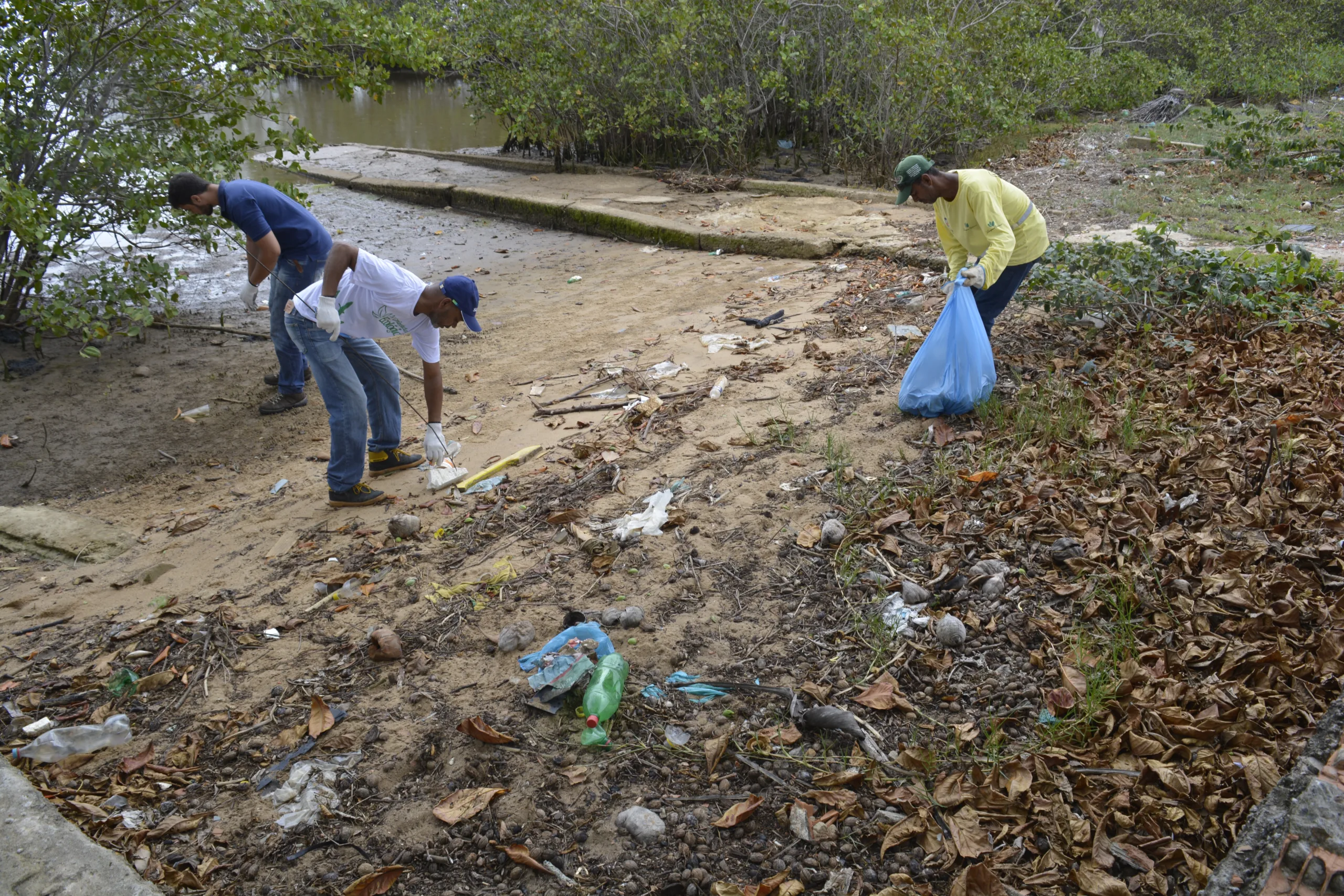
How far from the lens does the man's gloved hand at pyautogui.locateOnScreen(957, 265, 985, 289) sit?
3906mm

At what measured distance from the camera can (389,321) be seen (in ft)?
13.3

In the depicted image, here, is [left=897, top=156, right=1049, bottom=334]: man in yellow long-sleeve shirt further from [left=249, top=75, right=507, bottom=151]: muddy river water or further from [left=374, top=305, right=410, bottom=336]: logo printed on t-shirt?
[left=249, top=75, right=507, bottom=151]: muddy river water

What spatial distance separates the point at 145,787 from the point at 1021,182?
853 cm

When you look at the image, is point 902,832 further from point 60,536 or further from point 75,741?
point 60,536

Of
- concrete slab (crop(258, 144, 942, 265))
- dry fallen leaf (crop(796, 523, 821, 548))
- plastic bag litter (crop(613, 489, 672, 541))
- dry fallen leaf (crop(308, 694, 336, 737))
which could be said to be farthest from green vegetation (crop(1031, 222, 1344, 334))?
dry fallen leaf (crop(308, 694, 336, 737))

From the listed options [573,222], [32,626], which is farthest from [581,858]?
[573,222]

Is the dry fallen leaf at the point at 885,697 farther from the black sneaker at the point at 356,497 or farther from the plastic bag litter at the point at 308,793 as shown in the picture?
the black sneaker at the point at 356,497

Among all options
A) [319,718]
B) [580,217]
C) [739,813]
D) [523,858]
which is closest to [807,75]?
[580,217]

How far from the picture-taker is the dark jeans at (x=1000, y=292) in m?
4.36

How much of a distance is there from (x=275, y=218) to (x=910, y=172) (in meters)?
3.48

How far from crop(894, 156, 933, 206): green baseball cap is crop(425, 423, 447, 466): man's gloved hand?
2365 mm

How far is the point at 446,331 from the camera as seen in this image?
6785 millimetres

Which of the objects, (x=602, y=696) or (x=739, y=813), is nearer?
(x=739, y=813)

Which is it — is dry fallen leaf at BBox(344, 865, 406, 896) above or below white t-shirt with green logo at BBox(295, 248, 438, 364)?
below
